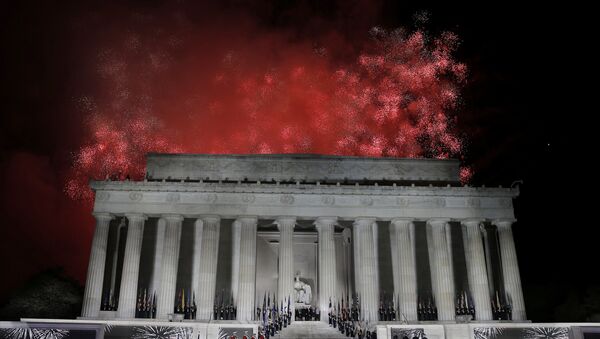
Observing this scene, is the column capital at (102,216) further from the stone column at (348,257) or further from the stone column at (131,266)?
the stone column at (348,257)

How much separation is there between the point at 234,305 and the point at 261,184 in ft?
38.6

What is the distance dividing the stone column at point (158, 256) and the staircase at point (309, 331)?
15.5 metres

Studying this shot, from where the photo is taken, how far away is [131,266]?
4922 cm

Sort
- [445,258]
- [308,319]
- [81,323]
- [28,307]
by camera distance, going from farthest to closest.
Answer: [28,307] < [445,258] < [308,319] < [81,323]

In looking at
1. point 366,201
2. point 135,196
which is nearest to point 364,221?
point 366,201

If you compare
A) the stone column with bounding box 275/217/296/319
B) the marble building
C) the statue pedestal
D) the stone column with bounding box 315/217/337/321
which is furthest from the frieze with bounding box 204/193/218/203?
the statue pedestal

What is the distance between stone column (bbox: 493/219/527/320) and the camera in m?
49.2

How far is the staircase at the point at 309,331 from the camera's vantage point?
39281 mm

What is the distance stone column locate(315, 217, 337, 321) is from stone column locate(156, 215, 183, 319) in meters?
13.5

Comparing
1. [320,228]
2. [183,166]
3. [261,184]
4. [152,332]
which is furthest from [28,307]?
[152,332]

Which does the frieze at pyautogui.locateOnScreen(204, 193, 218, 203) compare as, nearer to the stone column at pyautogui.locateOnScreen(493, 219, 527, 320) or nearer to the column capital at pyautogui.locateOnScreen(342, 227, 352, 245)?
the column capital at pyautogui.locateOnScreen(342, 227, 352, 245)

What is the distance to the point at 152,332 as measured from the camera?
87.4ft

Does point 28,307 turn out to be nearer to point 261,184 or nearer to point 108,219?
point 108,219

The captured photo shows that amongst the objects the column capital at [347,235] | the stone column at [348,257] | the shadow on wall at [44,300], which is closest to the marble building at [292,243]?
the stone column at [348,257]
